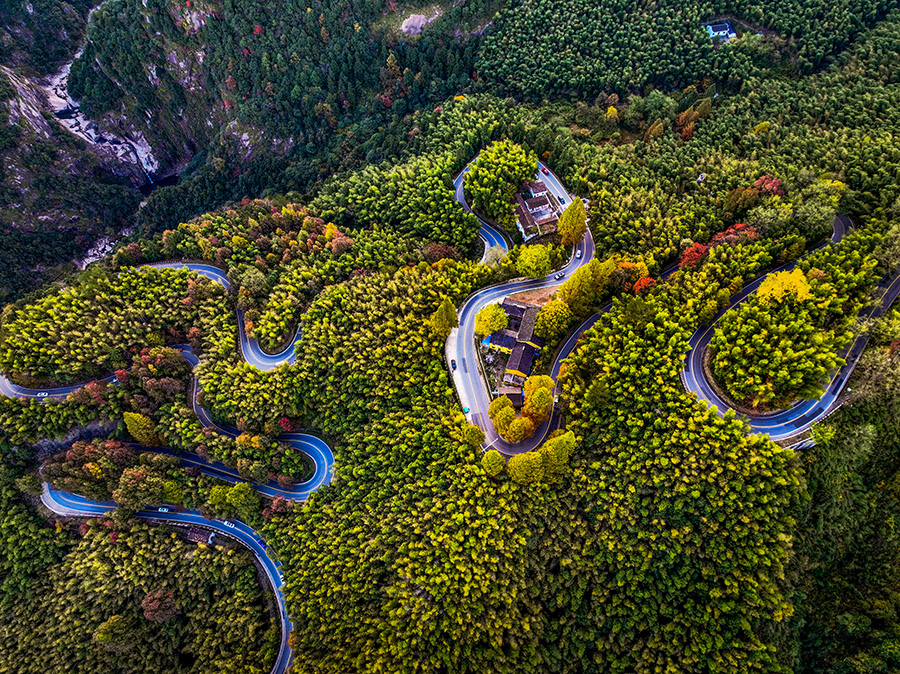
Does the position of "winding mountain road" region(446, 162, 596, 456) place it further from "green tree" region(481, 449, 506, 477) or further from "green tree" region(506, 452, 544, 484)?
"green tree" region(506, 452, 544, 484)

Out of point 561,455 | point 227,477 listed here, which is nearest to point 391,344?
point 561,455

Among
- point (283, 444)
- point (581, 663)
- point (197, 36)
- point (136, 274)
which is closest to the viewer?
point (581, 663)

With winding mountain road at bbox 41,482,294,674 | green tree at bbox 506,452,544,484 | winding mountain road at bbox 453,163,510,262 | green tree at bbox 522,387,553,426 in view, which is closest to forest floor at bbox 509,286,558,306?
winding mountain road at bbox 453,163,510,262

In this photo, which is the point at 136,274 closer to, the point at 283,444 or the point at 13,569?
the point at 283,444

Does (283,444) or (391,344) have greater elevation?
(391,344)

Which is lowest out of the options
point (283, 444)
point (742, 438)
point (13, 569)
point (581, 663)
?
point (581, 663)

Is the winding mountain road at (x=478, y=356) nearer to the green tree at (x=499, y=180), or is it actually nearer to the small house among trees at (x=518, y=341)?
the small house among trees at (x=518, y=341)

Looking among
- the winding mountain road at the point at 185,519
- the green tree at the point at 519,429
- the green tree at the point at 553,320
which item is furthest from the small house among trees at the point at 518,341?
the winding mountain road at the point at 185,519
